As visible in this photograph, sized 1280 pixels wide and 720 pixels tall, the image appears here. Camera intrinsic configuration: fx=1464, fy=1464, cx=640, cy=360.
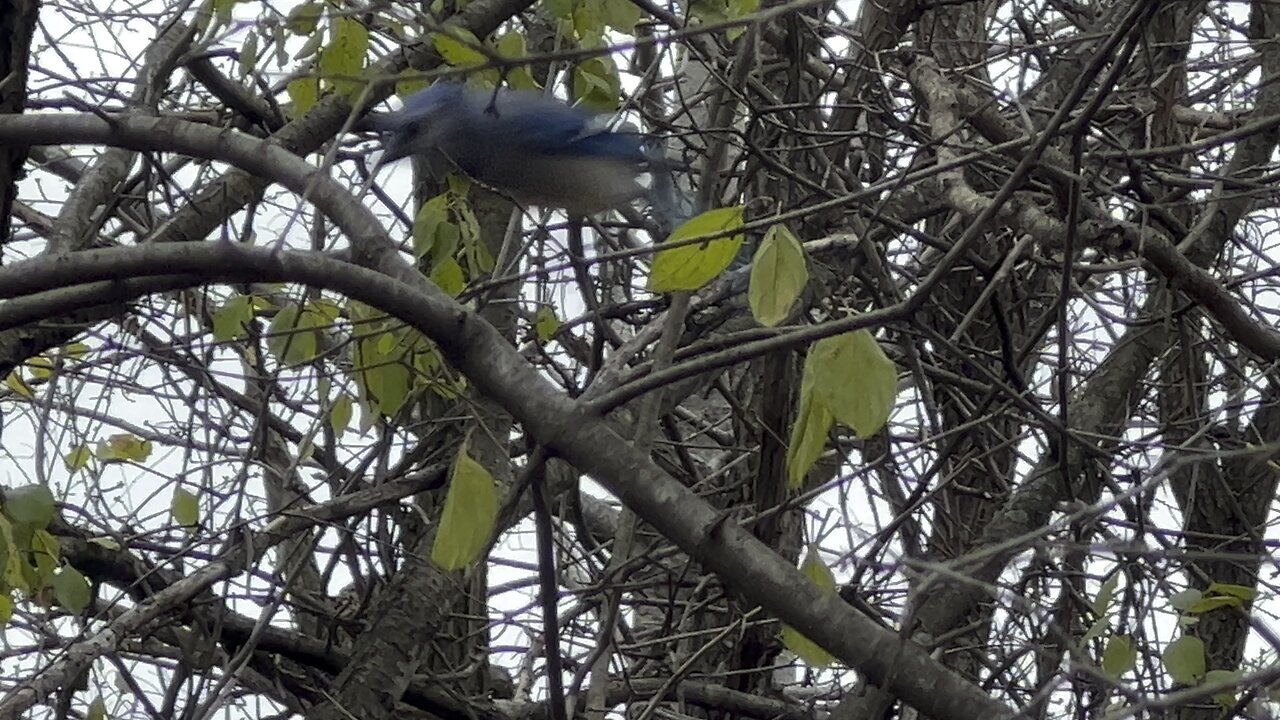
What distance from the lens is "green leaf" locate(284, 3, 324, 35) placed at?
1610mm

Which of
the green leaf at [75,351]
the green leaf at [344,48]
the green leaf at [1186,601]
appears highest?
the green leaf at [75,351]

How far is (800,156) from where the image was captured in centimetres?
253

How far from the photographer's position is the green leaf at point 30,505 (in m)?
1.61

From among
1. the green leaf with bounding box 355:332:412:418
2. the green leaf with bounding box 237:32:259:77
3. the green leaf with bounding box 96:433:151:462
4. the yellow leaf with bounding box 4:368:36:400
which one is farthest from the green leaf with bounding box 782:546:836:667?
the green leaf with bounding box 96:433:151:462

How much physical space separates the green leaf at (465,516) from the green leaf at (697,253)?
24cm

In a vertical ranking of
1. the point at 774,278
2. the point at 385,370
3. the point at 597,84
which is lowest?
the point at 774,278

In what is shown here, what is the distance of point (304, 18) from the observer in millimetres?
1611

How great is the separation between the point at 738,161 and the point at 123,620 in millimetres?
1177

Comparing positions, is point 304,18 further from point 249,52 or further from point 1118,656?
point 1118,656

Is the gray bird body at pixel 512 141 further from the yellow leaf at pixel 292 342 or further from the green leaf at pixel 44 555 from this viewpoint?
the green leaf at pixel 44 555

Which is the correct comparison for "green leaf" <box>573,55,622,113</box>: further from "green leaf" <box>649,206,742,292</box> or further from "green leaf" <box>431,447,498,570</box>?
"green leaf" <box>431,447,498,570</box>

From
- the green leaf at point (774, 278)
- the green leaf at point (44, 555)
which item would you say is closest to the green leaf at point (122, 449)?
the green leaf at point (44, 555)

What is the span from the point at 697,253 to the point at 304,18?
0.59 m

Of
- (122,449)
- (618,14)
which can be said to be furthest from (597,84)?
(122,449)
